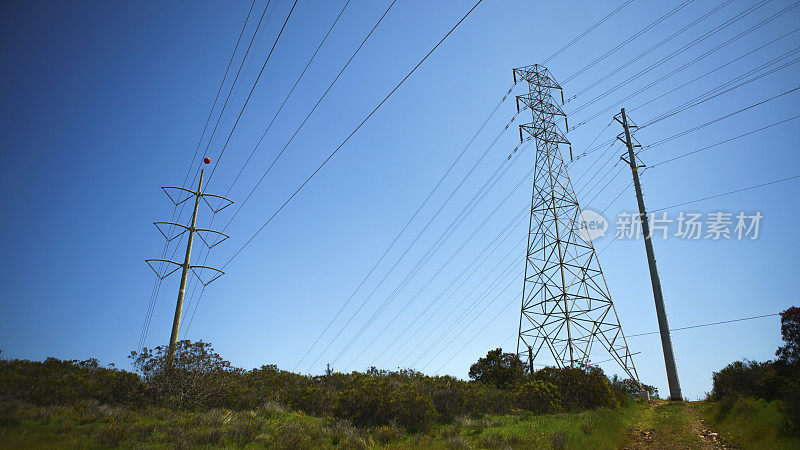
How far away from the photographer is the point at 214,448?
31.8 ft

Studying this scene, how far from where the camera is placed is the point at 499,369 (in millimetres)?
22375

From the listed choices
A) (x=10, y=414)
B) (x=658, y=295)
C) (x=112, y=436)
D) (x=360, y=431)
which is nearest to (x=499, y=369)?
(x=658, y=295)

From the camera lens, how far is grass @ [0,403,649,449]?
9875 millimetres

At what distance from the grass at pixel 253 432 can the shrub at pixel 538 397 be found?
234 centimetres

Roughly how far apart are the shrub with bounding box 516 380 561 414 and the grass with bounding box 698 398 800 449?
544cm

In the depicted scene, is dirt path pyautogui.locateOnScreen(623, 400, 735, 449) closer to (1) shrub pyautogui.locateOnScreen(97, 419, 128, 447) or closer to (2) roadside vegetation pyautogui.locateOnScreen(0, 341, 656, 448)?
(2) roadside vegetation pyautogui.locateOnScreen(0, 341, 656, 448)

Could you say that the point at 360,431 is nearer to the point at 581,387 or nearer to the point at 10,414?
the point at 10,414

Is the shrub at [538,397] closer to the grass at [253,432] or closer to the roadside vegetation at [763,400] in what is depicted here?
the grass at [253,432]

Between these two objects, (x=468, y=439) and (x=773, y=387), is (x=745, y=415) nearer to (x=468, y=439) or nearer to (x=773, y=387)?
(x=773, y=387)

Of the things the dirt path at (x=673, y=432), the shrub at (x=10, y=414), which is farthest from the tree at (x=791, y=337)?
the shrub at (x=10, y=414)

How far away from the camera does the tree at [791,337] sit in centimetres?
1246

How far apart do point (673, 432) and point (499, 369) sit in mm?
10563

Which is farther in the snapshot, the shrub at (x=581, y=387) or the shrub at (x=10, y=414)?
the shrub at (x=581, y=387)

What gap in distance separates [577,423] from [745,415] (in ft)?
16.2
